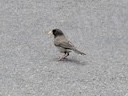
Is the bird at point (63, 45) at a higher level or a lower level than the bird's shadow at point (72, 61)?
higher

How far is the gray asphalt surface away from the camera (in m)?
8.45

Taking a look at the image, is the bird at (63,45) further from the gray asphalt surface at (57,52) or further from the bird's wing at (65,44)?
the gray asphalt surface at (57,52)

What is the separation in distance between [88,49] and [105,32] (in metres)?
1.62

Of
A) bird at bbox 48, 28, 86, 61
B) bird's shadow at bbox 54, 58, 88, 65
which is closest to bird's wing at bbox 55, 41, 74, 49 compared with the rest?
bird at bbox 48, 28, 86, 61

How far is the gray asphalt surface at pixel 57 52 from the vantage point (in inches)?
333

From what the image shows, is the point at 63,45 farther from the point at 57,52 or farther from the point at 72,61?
the point at 57,52

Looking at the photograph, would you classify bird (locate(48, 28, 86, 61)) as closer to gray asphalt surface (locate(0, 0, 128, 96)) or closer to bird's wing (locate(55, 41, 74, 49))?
bird's wing (locate(55, 41, 74, 49))

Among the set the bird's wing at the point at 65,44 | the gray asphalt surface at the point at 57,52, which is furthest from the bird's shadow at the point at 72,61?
the bird's wing at the point at 65,44

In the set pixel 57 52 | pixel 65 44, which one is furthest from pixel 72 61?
pixel 57 52

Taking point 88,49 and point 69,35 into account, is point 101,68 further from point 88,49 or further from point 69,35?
point 69,35

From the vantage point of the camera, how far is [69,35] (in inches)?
468

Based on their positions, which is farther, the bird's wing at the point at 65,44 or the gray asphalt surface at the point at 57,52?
the bird's wing at the point at 65,44

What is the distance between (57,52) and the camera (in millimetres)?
10523

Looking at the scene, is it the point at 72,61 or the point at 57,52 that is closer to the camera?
the point at 72,61
